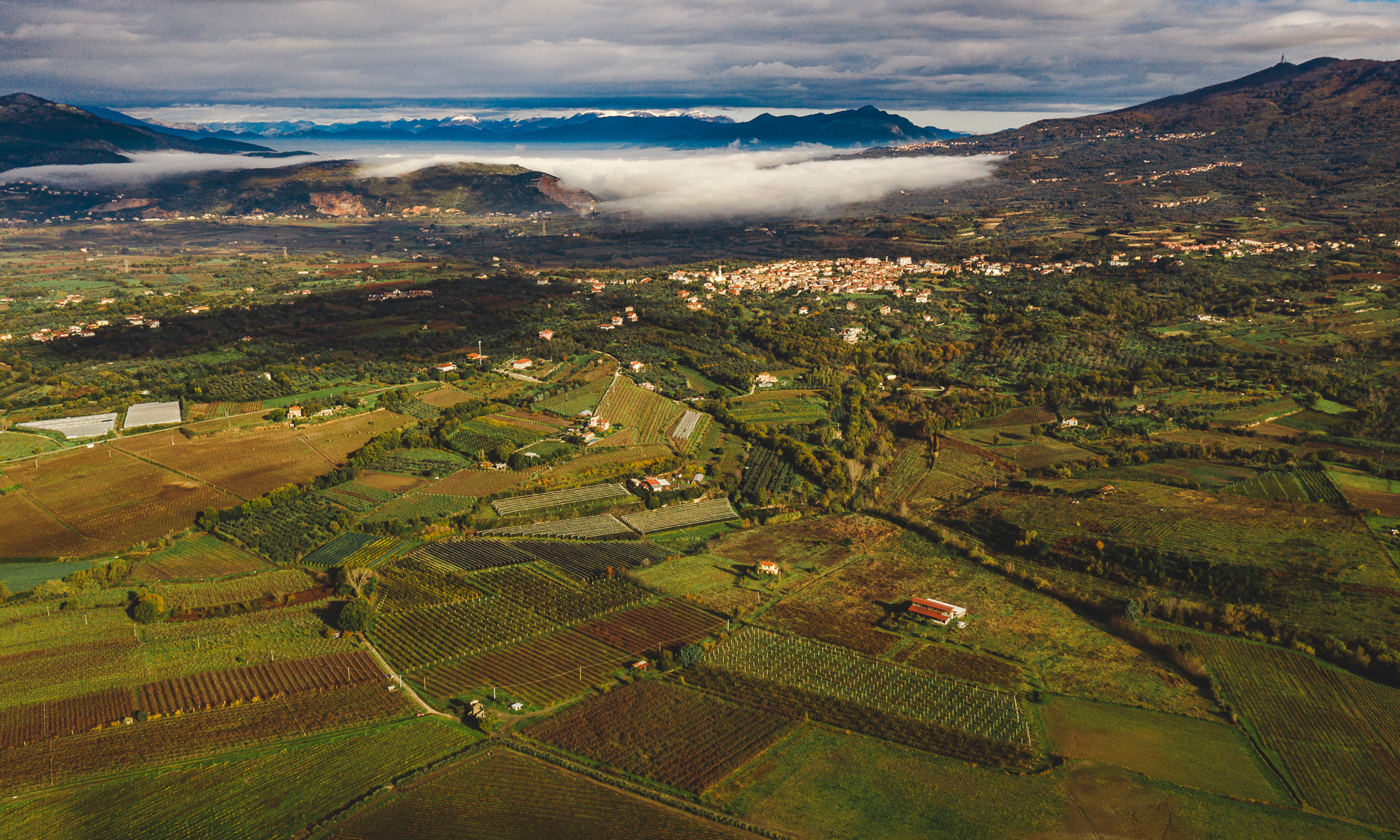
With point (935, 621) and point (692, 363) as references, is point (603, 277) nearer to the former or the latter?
point (692, 363)

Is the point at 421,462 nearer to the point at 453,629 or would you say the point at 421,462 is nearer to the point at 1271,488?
the point at 453,629

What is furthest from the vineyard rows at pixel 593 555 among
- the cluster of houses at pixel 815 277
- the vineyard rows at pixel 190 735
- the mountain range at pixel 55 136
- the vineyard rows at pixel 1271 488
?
the mountain range at pixel 55 136

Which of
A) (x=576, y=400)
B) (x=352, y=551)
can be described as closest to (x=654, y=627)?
(x=352, y=551)

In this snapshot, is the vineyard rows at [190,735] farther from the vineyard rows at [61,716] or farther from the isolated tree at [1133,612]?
the isolated tree at [1133,612]

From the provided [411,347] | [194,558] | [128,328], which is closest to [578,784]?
[194,558]

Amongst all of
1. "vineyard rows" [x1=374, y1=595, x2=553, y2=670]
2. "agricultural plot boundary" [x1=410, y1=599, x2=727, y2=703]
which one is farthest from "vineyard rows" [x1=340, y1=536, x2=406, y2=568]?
"agricultural plot boundary" [x1=410, y1=599, x2=727, y2=703]
